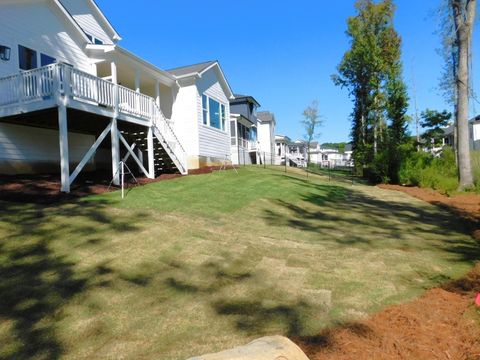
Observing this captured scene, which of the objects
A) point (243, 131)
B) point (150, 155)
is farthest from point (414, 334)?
point (243, 131)

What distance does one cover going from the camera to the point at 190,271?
18.4ft

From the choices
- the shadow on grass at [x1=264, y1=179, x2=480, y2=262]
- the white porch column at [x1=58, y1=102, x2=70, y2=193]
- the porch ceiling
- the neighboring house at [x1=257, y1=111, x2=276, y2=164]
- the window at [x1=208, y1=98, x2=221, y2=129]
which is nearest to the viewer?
the shadow on grass at [x1=264, y1=179, x2=480, y2=262]

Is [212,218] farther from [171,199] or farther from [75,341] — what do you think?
[75,341]

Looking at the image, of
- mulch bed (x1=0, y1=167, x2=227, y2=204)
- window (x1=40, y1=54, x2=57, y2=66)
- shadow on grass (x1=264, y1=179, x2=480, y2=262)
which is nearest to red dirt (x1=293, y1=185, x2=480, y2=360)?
shadow on grass (x1=264, y1=179, x2=480, y2=262)

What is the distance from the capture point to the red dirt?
3.42 meters

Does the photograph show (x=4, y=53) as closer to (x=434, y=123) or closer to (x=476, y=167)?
(x=476, y=167)

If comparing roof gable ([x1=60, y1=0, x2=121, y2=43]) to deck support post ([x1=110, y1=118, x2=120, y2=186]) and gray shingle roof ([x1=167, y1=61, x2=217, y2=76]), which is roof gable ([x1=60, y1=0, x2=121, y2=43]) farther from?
deck support post ([x1=110, y1=118, x2=120, y2=186])

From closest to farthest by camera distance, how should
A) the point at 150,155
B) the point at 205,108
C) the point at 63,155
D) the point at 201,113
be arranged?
the point at 63,155 → the point at 150,155 → the point at 201,113 → the point at 205,108

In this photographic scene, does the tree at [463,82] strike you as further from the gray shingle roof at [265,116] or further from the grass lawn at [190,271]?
the gray shingle roof at [265,116]

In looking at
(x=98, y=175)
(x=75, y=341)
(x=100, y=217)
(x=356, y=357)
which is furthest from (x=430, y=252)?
(x=98, y=175)

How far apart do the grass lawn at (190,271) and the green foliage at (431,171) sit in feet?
22.1

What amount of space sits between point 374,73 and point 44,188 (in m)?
28.0

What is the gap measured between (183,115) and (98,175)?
6324mm

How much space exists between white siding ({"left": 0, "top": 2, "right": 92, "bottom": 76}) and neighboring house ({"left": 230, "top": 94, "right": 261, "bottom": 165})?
1499cm
